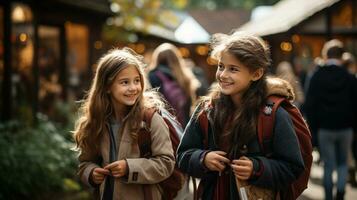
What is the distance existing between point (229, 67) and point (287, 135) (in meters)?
0.50

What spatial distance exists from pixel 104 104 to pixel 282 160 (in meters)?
1.28

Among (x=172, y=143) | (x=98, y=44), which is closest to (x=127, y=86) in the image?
(x=172, y=143)

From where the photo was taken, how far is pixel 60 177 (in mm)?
8008

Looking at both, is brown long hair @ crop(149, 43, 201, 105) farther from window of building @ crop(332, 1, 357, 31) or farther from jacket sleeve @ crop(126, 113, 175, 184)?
window of building @ crop(332, 1, 357, 31)

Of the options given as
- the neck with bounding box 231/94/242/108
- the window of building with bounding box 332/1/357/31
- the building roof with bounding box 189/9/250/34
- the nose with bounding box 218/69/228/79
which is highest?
the building roof with bounding box 189/9/250/34

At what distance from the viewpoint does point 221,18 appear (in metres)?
42.9

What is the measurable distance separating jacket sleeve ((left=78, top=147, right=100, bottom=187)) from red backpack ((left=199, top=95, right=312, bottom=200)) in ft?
2.63

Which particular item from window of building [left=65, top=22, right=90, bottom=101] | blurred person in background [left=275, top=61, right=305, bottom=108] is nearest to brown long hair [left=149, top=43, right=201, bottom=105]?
blurred person in background [left=275, top=61, right=305, bottom=108]

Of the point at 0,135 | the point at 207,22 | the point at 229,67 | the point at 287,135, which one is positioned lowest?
the point at 0,135

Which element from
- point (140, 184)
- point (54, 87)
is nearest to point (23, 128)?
point (54, 87)

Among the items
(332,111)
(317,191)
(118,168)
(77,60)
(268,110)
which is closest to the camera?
(268,110)

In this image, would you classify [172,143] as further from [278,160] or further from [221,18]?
[221,18]

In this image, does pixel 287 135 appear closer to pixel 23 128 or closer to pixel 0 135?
pixel 0 135

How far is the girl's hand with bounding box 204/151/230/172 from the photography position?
335 centimetres
